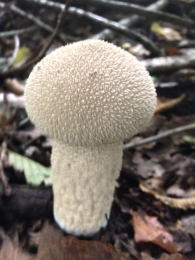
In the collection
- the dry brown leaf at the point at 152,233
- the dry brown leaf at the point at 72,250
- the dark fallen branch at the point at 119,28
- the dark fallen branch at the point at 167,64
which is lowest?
the dry brown leaf at the point at 152,233

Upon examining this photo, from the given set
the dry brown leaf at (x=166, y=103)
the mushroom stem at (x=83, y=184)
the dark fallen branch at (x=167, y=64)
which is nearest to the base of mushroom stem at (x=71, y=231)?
the mushroom stem at (x=83, y=184)

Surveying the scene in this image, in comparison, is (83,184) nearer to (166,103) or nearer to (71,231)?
(71,231)

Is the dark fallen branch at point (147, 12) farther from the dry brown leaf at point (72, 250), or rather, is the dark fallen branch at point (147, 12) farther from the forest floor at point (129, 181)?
the dry brown leaf at point (72, 250)

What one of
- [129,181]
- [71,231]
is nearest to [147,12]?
[129,181]

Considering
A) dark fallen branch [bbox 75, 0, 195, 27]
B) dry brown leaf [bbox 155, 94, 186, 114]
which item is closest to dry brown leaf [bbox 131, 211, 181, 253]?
dry brown leaf [bbox 155, 94, 186, 114]

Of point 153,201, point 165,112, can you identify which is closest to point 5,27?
point 165,112

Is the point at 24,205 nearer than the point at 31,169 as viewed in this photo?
Yes

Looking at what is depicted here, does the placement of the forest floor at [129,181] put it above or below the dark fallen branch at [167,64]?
below
